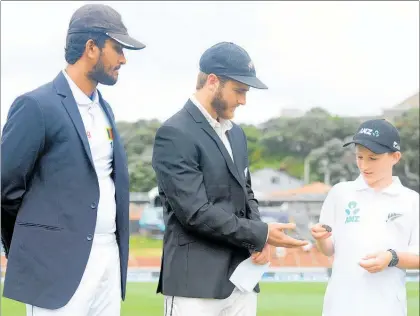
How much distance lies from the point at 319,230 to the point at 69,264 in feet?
3.47

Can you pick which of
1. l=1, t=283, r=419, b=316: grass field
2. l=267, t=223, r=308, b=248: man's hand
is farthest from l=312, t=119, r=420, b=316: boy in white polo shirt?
l=1, t=283, r=419, b=316: grass field

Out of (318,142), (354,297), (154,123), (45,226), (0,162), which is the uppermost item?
(0,162)

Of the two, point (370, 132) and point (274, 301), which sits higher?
point (370, 132)

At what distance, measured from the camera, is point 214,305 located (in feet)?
10.2

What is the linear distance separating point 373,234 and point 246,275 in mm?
678

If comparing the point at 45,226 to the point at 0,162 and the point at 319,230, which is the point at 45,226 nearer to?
the point at 0,162

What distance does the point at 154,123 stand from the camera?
2578cm

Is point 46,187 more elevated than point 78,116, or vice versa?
point 78,116

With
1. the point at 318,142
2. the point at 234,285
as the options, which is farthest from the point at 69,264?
the point at 318,142

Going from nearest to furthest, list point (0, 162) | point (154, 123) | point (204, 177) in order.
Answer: point (0, 162)
point (204, 177)
point (154, 123)

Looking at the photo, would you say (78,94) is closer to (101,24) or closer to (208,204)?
(101,24)

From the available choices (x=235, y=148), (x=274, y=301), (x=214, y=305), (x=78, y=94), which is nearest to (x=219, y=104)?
(x=235, y=148)

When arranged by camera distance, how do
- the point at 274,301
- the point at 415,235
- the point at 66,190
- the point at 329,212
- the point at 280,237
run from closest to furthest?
the point at 66,190 < the point at 280,237 < the point at 415,235 < the point at 329,212 < the point at 274,301

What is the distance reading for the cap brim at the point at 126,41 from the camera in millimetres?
2980
